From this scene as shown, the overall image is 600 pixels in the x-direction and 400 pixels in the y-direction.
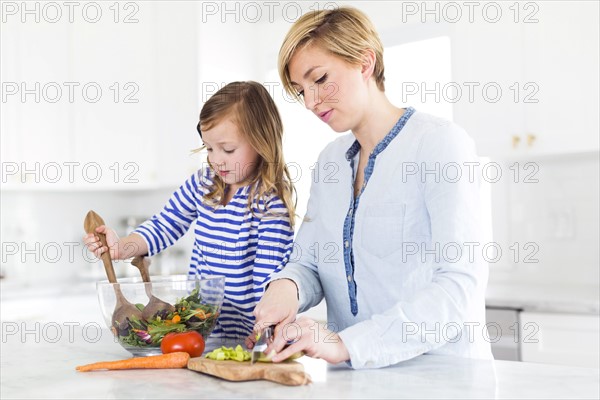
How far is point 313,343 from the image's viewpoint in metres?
1.11

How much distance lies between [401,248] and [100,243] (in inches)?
24.1

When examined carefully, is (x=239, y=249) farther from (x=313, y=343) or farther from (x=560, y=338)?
(x=560, y=338)

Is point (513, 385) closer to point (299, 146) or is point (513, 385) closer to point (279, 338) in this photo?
point (279, 338)

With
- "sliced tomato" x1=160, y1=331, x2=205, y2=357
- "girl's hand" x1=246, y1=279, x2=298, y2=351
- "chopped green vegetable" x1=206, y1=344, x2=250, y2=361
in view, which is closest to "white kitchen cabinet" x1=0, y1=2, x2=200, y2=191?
"girl's hand" x1=246, y1=279, x2=298, y2=351

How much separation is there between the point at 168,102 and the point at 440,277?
301 cm

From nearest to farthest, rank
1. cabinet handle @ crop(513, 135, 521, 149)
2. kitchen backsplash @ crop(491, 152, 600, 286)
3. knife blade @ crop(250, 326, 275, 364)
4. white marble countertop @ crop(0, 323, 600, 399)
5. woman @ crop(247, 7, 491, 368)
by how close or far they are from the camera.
Result: white marble countertop @ crop(0, 323, 600, 399), knife blade @ crop(250, 326, 275, 364), woman @ crop(247, 7, 491, 368), cabinet handle @ crop(513, 135, 521, 149), kitchen backsplash @ crop(491, 152, 600, 286)

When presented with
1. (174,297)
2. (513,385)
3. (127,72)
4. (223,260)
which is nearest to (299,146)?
(127,72)

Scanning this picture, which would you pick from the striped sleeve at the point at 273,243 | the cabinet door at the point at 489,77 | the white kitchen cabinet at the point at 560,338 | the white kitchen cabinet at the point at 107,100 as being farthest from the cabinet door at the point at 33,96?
the white kitchen cabinet at the point at 560,338

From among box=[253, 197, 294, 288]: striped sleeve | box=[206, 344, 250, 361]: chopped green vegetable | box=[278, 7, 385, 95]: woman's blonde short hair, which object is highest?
box=[278, 7, 385, 95]: woman's blonde short hair

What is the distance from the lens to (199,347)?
125 centimetres

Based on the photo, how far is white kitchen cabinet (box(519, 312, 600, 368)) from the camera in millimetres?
2477

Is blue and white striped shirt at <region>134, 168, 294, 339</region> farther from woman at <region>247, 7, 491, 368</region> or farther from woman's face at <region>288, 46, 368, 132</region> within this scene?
woman's face at <region>288, 46, 368, 132</region>

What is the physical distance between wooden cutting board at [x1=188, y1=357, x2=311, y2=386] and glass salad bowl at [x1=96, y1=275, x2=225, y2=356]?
168 mm

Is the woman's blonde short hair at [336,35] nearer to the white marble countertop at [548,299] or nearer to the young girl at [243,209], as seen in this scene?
the young girl at [243,209]
